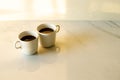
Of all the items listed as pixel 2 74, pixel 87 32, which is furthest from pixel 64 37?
pixel 2 74

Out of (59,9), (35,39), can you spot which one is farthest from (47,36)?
(59,9)

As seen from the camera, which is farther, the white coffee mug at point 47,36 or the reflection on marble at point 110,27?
the reflection on marble at point 110,27

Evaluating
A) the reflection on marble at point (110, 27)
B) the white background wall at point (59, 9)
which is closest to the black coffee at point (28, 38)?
the white background wall at point (59, 9)

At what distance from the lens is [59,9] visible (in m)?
1.07

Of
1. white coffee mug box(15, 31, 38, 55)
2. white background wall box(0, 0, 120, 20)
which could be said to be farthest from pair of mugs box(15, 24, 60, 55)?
white background wall box(0, 0, 120, 20)

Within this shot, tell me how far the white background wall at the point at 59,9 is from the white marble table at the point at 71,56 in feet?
0.15

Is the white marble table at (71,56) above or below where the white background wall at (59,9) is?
below

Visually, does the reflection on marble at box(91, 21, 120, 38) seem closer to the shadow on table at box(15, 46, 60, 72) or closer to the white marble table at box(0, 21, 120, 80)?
the white marble table at box(0, 21, 120, 80)

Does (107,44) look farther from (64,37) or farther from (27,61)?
(27,61)

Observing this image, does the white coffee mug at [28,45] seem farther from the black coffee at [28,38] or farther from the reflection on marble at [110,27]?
the reflection on marble at [110,27]

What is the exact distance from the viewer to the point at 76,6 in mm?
1060

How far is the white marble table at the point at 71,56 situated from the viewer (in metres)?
0.79

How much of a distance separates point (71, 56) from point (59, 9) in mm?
310

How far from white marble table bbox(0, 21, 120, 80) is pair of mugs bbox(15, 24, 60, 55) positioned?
0.03 meters
